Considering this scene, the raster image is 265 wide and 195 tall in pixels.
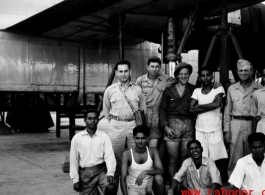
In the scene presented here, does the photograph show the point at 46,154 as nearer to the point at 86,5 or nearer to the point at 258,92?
the point at 86,5

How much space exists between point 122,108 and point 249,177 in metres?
1.83

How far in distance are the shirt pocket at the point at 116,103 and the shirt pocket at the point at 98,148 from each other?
0.63 m

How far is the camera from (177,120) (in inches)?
192

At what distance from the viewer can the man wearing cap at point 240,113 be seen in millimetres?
4715

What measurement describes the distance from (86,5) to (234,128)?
4.73m

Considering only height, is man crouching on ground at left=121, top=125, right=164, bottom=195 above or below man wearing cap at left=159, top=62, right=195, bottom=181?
below

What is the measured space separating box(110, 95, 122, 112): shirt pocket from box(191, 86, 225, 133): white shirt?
3.23 feet

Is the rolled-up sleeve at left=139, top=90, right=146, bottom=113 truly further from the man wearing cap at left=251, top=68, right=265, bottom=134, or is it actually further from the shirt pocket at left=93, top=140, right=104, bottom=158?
the man wearing cap at left=251, top=68, right=265, bottom=134

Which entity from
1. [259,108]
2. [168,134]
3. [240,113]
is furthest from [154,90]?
[259,108]

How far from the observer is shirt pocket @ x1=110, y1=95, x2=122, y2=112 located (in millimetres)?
4846

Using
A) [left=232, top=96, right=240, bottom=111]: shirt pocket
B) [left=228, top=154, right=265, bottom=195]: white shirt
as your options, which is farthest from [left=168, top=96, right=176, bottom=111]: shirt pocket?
[left=228, top=154, right=265, bottom=195]: white shirt

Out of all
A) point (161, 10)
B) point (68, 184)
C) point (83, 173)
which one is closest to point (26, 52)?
point (161, 10)

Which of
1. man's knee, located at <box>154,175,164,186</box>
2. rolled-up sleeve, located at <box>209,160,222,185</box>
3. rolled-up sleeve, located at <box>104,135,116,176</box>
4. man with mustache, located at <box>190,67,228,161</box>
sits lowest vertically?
man's knee, located at <box>154,175,164,186</box>

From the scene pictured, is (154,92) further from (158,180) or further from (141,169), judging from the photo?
(158,180)
